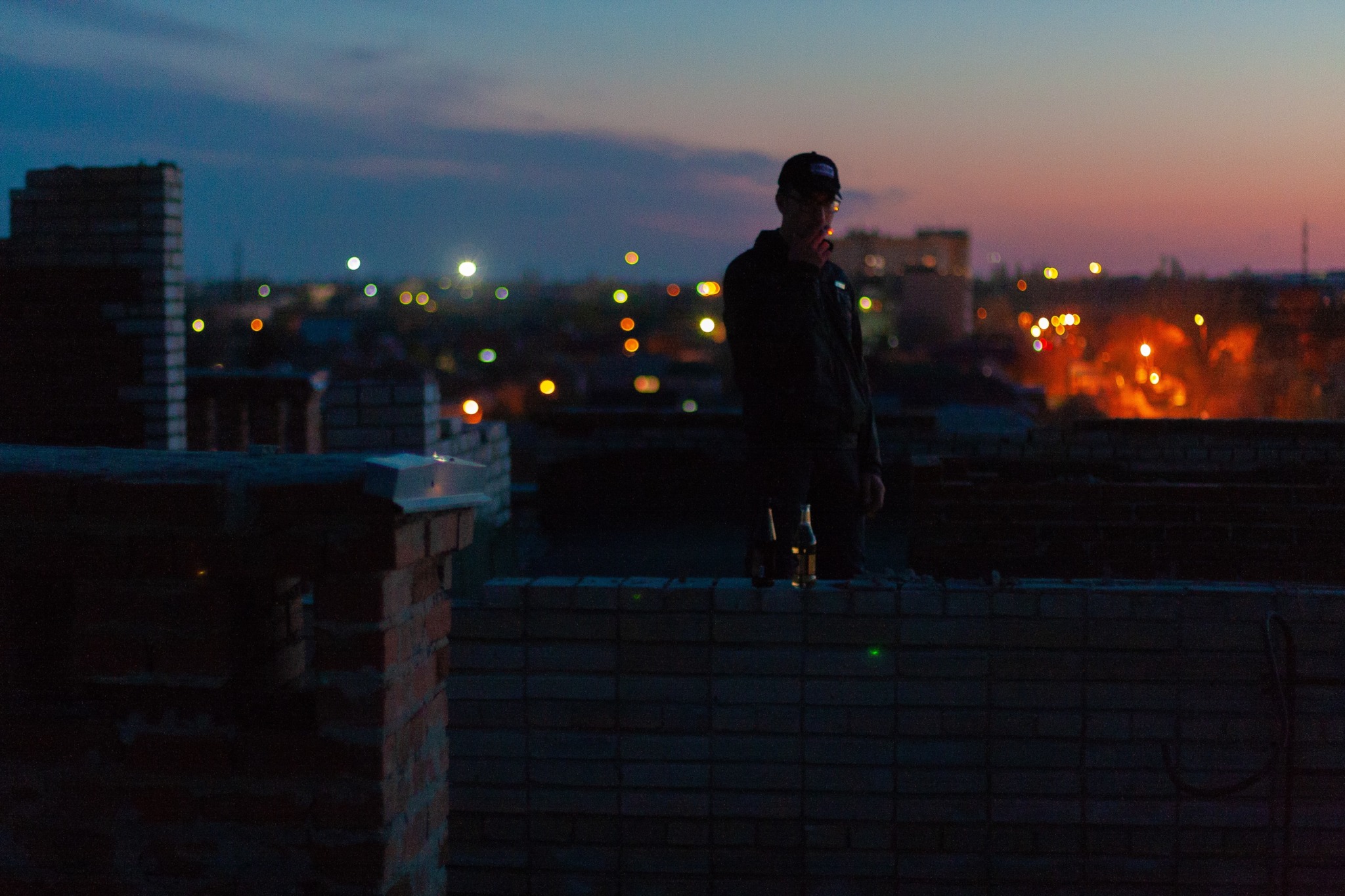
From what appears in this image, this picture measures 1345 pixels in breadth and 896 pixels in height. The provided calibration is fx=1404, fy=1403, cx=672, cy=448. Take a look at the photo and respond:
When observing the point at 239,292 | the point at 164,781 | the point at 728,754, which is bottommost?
the point at 728,754

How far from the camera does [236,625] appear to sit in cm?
287

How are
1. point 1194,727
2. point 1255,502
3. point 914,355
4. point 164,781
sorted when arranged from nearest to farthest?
point 164,781 < point 1194,727 < point 1255,502 < point 914,355

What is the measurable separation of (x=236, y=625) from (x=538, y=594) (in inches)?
67.7

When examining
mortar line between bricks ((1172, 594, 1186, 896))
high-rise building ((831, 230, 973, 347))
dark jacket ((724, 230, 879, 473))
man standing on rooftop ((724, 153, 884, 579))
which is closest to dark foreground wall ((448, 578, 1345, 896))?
mortar line between bricks ((1172, 594, 1186, 896))

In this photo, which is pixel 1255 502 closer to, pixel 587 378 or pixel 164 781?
pixel 164 781

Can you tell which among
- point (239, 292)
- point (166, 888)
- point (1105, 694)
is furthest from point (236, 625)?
point (239, 292)

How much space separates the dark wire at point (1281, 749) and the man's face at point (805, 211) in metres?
2.18

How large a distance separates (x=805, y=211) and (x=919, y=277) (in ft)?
357

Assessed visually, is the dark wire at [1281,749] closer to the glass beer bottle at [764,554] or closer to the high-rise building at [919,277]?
the glass beer bottle at [764,554]

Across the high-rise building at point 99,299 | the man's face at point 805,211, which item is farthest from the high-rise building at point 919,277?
the man's face at point 805,211

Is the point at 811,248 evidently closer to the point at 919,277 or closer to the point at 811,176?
the point at 811,176

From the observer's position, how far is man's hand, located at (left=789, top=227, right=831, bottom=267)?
213 inches

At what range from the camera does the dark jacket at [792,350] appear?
5.41 meters

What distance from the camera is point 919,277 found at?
112 metres
